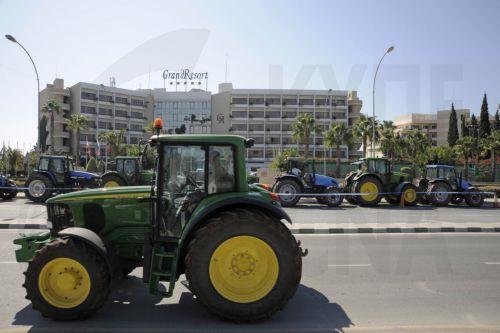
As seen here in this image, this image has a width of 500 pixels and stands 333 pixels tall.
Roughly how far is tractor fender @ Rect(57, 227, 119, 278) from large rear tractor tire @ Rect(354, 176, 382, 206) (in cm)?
1706

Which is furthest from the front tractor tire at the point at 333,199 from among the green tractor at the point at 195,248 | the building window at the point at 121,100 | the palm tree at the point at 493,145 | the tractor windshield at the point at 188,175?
the building window at the point at 121,100

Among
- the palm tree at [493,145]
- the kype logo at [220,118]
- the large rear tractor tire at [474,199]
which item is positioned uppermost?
the kype logo at [220,118]

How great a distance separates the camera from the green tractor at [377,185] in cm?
2066

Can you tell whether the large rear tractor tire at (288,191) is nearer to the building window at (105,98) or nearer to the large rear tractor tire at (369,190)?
the large rear tractor tire at (369,190)

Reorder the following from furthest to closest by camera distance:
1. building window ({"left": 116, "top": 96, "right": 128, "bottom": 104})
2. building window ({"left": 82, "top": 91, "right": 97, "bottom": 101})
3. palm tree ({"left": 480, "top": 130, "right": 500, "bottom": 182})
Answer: building window ({"left": 116, "top": 96, "right": 128, "bottom": 104}) → building window ({"left": 82, "top": 91, "right": 97, "bottom": 101}) → palm tree ({"left": 480, "top": 130, "right": 500, "bottom": 182})

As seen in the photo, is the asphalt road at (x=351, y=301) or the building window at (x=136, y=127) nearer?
the asphalt road at (x=351, y=301)

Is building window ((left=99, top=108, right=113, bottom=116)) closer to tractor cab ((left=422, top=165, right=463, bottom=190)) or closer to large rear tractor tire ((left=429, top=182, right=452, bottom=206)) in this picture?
tractor cab ((left=422, top=165, right=463, bottom=190))

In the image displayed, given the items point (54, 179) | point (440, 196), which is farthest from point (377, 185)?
point (54, 179)

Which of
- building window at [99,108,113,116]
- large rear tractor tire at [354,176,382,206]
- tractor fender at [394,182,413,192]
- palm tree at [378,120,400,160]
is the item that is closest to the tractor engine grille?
large rear tractor tire at [354,176,382,206]

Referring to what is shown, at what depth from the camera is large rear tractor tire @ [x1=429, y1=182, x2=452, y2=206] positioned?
837 inches

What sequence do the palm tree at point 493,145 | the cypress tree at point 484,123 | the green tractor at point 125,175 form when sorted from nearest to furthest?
the green tractor at point 125,175
the palm tree at point 493,145
the cypress tree at point 484,123

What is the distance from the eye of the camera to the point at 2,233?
11.2 metres

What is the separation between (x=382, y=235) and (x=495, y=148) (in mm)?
62174

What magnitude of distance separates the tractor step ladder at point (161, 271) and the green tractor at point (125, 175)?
14.9 m
